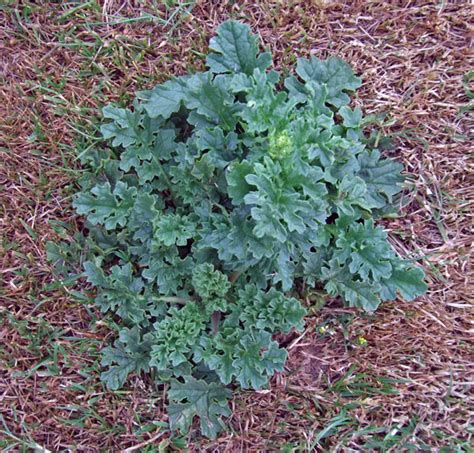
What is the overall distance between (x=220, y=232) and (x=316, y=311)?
25.6 inches

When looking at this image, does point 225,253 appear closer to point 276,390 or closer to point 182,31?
point 276,390

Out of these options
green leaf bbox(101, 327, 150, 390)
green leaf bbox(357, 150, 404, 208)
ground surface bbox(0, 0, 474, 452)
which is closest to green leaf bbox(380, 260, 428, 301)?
ground surface bbox(0, 0, 474, 452)

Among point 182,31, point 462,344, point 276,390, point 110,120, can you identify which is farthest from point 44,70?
point 462,344

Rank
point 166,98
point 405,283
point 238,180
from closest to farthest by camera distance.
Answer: point 238,180
point 405,283
point 166,98

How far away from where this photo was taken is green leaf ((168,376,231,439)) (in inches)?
113

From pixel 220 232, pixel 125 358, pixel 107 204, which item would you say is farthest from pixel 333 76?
pixel 125 358

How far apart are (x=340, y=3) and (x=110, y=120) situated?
136 cm

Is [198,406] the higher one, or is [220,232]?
[220,232]

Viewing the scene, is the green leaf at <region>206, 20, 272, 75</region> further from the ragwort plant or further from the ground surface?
the ground surface

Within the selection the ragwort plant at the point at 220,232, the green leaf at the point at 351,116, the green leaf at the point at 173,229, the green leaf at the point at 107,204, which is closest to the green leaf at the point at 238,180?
the ragwort plant at the point at 220,232

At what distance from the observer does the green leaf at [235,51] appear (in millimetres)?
3080

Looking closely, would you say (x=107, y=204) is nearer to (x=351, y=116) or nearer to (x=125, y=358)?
(x=125, y=358)

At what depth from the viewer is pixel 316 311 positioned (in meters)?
3.09

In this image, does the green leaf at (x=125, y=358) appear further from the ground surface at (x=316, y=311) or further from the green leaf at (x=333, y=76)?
the green leaf at (x=333, y=76)
